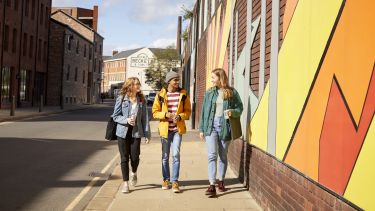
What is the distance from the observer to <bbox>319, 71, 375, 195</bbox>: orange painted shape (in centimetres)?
310

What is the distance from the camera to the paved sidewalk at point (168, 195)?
627 cm

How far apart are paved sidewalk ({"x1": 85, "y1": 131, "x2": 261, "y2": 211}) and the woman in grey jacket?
38cm

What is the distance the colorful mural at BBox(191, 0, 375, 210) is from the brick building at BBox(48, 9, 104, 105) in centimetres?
4239

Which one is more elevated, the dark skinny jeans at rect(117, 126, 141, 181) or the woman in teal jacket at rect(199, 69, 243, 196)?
the woman in teal jacket at rect(199, 69, 243, 196)

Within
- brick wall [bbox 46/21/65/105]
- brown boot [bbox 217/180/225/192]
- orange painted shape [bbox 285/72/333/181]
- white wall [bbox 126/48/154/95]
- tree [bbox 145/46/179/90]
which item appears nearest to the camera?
orange painted shape [bbox 285/72/333/181]

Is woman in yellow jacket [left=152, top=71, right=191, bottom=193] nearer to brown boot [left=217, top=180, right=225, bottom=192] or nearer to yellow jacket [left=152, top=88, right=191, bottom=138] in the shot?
yellow jacket [left=152, top=88, right=191, bottom=138]

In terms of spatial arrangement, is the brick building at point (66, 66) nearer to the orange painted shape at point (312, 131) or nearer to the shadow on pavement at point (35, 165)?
the shadow on pavement at point (35, 165)

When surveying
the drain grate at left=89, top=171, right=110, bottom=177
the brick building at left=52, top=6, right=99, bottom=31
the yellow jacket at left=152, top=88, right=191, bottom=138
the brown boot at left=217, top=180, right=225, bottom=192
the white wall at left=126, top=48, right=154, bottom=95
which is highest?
the brick building at left=52, top=6, right=99, bottom=31

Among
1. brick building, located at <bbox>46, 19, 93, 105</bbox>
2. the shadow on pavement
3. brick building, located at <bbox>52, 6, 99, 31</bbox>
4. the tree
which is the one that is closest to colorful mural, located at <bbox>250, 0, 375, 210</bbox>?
the shadow on pavement

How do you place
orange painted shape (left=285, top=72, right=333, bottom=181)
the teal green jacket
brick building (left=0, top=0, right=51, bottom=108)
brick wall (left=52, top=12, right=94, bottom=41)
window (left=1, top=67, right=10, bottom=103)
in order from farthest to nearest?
brick wall (left=52, top=12, right=94, bottom=41)
brick building (left=0, top=0, right=51, bottom=108)
window (left=1, top=67, right=10, bottom=103)
the teal green jacket
orange painted shape (left=285, top=72, right=333, bottom=181)

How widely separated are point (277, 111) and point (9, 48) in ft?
102

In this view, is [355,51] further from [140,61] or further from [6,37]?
[140,61]

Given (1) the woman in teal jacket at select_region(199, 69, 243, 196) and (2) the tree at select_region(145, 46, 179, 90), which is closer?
(1) the woman in teal jacket at select_region(199, 69, 243, 196)

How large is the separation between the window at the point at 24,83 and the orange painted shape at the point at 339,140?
117 feet
